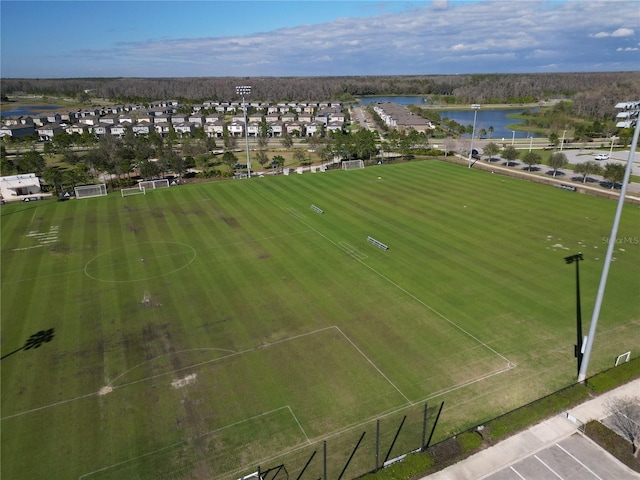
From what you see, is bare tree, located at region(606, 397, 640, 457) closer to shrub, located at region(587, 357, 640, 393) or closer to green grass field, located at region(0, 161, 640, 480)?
shrub, located at region(587, 357, 640, 393)

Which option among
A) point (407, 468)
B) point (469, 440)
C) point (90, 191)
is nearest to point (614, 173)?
point (469, 440)

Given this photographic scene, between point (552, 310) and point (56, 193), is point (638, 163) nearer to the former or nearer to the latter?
point (552, 310)

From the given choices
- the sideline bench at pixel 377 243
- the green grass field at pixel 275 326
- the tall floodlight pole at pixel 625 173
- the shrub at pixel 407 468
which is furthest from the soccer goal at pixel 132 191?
the tall floodlight pole at pixel 625 173

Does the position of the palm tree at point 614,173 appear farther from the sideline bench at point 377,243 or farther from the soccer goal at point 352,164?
the sideline bench at point 377,243

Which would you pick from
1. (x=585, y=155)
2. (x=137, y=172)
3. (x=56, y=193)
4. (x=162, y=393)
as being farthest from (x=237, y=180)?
(x=585, y=155)

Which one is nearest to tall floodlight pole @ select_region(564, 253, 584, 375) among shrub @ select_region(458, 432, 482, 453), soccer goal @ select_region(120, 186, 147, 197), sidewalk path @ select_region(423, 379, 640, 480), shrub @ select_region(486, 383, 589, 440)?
shrub @ select_region(486, 383, 589, 440)

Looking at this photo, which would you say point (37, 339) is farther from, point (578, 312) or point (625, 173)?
point (578, 312)
